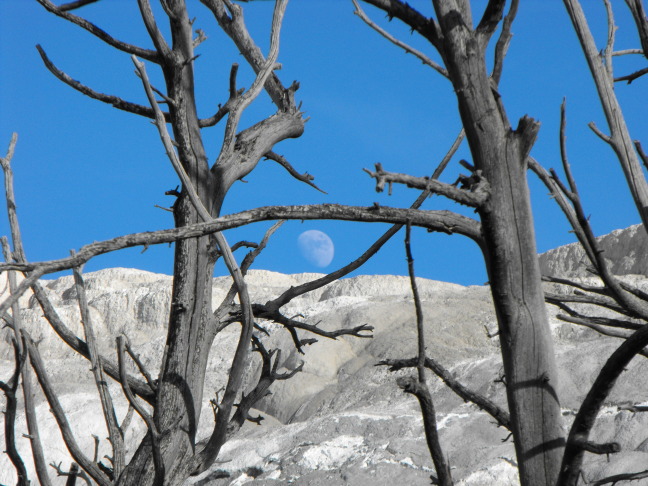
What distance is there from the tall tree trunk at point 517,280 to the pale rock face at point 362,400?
80.4 inches

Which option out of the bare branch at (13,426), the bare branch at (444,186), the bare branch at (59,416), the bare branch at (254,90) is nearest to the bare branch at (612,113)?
the bare branch at (444,186)

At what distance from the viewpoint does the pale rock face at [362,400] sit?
10.3 m

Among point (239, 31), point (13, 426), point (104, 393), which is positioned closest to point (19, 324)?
point (13, 426)

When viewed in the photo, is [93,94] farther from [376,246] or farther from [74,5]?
[376,246]

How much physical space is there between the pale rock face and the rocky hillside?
8091mm

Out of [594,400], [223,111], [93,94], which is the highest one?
[93,94]

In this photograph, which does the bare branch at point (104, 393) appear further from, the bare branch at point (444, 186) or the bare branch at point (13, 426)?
the bare branch at point (444, 186)

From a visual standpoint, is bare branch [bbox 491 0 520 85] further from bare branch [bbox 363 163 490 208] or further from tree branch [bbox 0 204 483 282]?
tree branch [bbox 0 204 483 282]

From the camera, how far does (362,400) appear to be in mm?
16359

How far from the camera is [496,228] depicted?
2.33 meters

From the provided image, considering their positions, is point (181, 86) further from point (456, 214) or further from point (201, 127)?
point (456, 214)

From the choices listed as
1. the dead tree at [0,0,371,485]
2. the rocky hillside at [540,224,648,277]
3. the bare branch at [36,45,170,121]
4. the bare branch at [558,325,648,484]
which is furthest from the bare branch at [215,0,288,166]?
the rocky hillside at [540,224,648,277]

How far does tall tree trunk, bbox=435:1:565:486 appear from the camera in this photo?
7.45ft

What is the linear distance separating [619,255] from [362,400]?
19.3 metres
